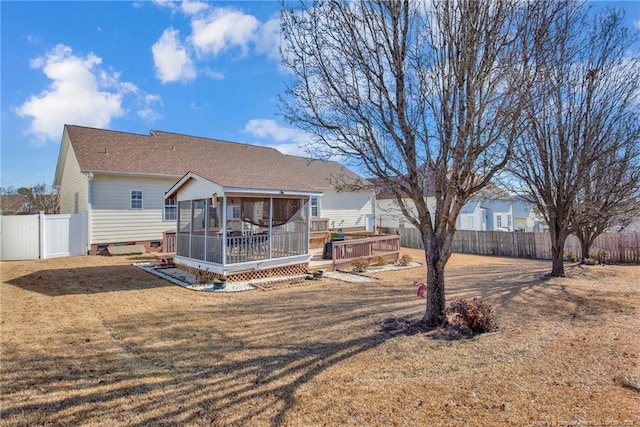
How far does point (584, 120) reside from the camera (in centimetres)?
972

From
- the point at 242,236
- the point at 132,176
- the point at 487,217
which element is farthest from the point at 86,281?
the point at 487,217

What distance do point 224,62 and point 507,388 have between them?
14370 mm

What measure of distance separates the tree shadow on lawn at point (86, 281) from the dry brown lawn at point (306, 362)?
0.62 metres

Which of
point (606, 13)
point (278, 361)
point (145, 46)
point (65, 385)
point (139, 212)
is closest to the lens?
point (65, 385)

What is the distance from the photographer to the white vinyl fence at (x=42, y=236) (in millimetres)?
13961

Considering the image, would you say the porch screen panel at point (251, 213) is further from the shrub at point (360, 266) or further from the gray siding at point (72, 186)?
the gray siding at point (72, 186)

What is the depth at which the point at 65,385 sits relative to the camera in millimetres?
3875

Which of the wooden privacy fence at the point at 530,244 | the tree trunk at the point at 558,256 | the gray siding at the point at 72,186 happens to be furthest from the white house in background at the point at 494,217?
the gray siding at the point at 72,186

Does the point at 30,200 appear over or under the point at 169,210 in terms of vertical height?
over

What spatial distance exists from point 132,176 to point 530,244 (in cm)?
2079

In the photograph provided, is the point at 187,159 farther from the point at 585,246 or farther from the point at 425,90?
the point at 585,246

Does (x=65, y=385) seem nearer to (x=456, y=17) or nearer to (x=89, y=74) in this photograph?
(x=456, y=17)

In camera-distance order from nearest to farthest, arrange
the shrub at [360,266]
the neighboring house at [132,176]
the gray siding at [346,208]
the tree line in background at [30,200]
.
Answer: the shrub at [360,266] → the neighboring house at [132,176] → the gray siding at [346,208] → the tree line in background at [30,200]

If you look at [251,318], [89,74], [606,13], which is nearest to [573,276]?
[606,13]
